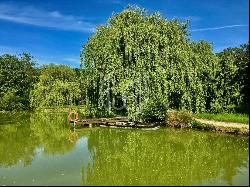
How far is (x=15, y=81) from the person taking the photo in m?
80.8

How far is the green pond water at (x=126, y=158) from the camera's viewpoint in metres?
16.0

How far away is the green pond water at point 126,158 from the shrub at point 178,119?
117 centimetres

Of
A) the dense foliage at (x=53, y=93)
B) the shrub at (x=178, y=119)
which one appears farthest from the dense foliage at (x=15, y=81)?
the shrub at (x=178, y=119)

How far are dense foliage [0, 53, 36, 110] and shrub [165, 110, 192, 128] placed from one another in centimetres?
4156

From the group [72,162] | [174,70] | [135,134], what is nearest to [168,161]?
[72,162]

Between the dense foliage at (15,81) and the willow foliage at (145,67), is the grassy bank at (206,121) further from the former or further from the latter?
the dense foliage at (15,81)

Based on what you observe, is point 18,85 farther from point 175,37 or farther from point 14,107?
point 175,37

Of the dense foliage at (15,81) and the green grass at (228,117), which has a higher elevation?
the dense foliage at (15,81)

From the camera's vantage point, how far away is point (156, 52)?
34.0 m

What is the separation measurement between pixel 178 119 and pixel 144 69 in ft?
17.4

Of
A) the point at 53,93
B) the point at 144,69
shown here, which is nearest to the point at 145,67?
the point at 144,69

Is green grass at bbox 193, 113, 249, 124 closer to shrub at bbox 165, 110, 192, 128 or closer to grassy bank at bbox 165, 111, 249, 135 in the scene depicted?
grassy bank at bbox 165, 111, 249, 135

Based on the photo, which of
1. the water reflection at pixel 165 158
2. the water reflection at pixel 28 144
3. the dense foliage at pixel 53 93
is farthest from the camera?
the dense foliage at pixel 53 93

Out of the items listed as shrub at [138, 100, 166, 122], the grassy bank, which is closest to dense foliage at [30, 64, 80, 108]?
shrub at [138, 100, 166, 122]
